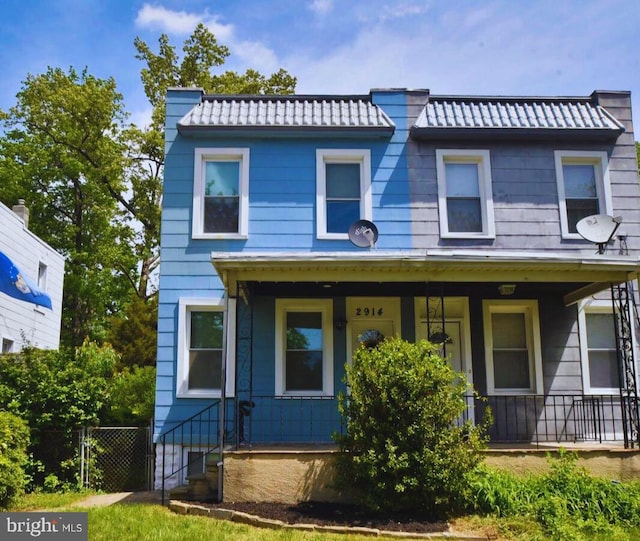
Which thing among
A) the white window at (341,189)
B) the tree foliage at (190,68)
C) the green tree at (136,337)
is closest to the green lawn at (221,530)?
the white window at (341,189)

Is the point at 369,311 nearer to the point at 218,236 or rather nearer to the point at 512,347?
the point at 512,347

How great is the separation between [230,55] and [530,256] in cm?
1829

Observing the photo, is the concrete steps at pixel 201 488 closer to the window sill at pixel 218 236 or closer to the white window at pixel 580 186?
the window sill at pixel 218 236

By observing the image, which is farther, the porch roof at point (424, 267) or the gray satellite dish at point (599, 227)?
the gray satellite dish at point (599, 227)

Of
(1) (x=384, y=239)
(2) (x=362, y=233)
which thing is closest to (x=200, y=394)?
(2) (x=362, y=233)

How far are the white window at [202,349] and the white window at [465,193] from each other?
4246 millimetres

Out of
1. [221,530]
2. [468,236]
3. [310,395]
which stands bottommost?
[221,530]

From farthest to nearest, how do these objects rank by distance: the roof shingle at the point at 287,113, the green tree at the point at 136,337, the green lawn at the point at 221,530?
the green tree at the point at 136,337, the roof shingle at the point at 287,113, the green lawn at the point at 221,530

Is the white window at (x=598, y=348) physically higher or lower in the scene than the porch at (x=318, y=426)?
higher

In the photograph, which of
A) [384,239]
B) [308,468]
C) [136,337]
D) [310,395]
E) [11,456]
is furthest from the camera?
[136,337]

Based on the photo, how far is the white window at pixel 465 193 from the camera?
11.4 metres

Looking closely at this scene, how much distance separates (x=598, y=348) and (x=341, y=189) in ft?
17.5

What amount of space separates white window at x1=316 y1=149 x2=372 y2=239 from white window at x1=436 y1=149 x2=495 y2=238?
1338 mm

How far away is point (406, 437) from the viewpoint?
7469mm
